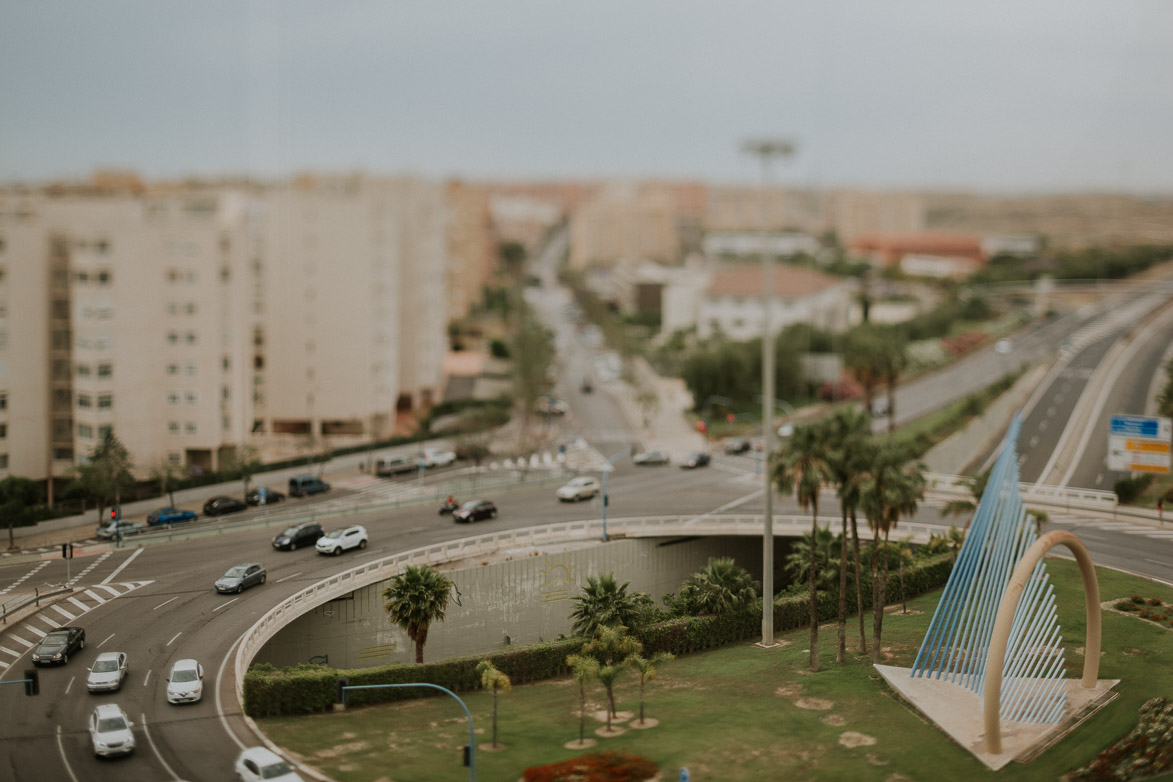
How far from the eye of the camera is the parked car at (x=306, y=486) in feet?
243

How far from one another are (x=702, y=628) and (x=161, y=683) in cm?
2540

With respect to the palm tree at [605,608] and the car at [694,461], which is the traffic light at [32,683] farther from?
the car at [694,461]

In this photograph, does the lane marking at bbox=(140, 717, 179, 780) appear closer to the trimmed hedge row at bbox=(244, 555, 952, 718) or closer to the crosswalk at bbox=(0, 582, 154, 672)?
the trimmed hedge row at bbox=(244, 555, 952, 718)

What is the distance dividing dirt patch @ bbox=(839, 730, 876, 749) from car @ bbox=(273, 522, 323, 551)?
108 ft

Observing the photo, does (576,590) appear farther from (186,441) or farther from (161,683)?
(186,441)

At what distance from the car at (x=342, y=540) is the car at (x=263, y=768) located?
23926 mm

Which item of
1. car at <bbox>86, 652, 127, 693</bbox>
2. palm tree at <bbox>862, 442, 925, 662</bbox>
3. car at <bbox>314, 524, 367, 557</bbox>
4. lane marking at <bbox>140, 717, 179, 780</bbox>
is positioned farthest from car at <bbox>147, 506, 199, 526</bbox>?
palm tree at <bbox>862, 442, 925, 662</bbox>

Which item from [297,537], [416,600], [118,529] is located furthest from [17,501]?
[416,600]

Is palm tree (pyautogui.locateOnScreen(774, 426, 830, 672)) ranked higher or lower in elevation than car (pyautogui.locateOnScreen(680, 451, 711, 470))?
higher

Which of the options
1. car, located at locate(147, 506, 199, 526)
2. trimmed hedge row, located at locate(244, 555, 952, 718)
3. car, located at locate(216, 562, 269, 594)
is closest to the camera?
trimmed hedge row, located at locate(244, 555, 952, 718)

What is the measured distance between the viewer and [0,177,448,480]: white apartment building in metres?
74.7

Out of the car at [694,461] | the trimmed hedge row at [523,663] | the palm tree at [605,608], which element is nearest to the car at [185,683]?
the trimmed hedge row at [523,663]

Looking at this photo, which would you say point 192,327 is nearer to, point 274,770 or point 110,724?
Result: point 110,724

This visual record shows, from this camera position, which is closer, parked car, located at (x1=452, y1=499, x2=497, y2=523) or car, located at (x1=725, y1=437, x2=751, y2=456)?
parked car, located at (x1=452, y1=499, x2=497, y2=523)
